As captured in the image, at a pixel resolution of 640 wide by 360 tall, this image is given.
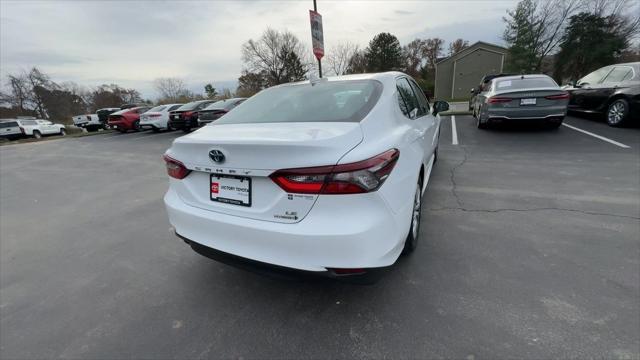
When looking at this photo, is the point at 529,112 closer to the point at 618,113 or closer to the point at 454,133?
the point at 454,133

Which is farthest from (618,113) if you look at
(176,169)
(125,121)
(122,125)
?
(122,125)

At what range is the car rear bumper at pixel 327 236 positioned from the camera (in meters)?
1.64

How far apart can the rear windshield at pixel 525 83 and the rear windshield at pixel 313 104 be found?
258 inches

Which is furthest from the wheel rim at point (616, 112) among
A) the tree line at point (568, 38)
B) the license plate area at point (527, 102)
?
the tree line at point (568, 38)

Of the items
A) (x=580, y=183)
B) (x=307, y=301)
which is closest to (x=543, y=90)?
(x=580, y=183)

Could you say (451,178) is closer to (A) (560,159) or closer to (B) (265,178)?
(A) (560,159)

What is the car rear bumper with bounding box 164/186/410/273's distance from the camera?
1639 mm

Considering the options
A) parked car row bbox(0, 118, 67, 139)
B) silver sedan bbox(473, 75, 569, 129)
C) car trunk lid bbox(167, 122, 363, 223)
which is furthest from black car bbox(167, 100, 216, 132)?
parked car row bbox(0, 118, 67, 139)

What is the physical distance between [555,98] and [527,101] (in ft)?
1.76

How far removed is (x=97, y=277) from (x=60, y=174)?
6.39 metres

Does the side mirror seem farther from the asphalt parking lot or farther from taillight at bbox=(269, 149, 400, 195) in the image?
taillight at bbox=(269, 149, 400, 195)

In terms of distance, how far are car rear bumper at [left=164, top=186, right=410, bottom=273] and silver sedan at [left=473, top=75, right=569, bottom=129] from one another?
6.80m

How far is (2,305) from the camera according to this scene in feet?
7.86

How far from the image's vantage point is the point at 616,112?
7.27 m
